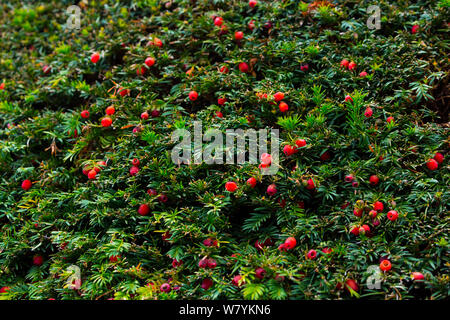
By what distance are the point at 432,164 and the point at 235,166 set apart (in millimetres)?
942

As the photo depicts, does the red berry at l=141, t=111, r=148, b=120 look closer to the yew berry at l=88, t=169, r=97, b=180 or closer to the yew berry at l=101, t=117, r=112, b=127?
the yew berry at l=101, t=117, r=112, b=127

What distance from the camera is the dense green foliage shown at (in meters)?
1.85

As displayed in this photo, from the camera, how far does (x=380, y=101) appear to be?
2311mm

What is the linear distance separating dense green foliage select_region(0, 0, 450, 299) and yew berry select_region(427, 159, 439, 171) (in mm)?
38

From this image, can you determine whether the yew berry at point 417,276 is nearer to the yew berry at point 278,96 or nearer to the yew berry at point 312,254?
the yew berry at point 312,254

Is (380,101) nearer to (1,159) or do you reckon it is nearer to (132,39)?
(132,39)

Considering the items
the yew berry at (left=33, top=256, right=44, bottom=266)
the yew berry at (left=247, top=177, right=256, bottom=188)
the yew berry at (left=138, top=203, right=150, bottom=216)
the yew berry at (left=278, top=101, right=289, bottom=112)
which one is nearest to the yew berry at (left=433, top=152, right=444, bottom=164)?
the yew berry at (left=278, top=101, right=289, bottom=112)

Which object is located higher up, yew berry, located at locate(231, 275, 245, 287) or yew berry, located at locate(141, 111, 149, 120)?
yew berry, located at locate(141, 111, 149, 120)

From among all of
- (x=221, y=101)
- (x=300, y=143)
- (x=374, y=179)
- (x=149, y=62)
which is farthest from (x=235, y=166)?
(x=149, y=62)

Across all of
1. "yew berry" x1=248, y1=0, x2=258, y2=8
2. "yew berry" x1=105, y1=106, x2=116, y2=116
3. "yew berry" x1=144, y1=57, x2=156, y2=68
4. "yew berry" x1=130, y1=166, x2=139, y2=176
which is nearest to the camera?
"yew berry" x1=130, y1=166, x2=139, y2=176

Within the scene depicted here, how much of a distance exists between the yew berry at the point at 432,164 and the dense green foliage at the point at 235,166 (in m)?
0.04

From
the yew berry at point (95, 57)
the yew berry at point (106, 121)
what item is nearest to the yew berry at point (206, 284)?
the yew berry at point (106, 121)

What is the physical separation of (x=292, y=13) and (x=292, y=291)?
1.86 m
